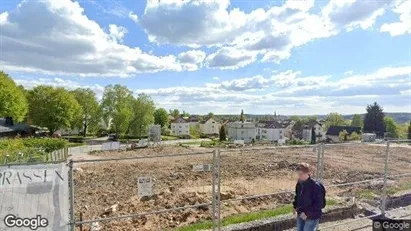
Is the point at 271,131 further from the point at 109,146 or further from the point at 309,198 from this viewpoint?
the point at 309,198

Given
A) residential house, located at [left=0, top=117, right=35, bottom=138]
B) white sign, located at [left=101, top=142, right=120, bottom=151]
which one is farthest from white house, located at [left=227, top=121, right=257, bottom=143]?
white sign, located at [left=101, top=142, right=120, bottom=151]

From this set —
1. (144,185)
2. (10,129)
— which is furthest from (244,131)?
(144,185)

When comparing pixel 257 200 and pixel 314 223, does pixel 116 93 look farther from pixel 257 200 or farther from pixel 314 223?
pixel 314 223

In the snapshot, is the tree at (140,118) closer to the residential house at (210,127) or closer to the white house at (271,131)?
the white house at (271,131)

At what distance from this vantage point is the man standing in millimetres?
5222

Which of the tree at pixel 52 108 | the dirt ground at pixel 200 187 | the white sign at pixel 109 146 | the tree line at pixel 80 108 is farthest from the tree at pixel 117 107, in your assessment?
the dirt ground at pixel 200 187

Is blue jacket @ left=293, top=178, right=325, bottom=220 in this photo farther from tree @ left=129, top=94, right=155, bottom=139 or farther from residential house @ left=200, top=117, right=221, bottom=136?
residential house @ left=200, top=117, right=221, bottom=136

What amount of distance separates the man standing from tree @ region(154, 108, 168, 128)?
99725mm

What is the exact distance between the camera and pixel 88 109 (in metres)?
77.4

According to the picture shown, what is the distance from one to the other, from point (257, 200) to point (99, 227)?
247 inches

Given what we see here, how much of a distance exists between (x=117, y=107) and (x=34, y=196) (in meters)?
73.5

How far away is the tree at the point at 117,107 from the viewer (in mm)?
73137

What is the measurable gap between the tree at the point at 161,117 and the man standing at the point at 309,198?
99.7 metres

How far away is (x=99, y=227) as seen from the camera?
865 centimetres
